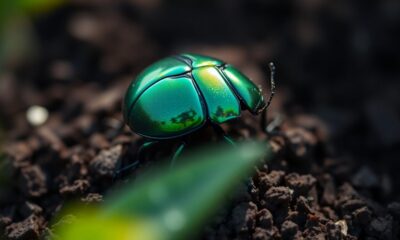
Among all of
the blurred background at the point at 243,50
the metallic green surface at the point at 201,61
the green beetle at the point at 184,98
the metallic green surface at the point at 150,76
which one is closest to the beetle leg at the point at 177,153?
the green beetle at the point at 184,98

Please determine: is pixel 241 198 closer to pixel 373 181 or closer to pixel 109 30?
pixel 373 181

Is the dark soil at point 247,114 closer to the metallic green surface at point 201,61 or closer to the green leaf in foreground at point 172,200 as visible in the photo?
the green leaf in foreground at point 172,200

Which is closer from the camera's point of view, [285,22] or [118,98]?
[118,98]

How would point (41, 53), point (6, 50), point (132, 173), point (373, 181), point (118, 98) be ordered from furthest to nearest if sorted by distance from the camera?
point (41, 53) → point (6, 50) → point (118, 98) → point (373, 181) → point (132, 173)

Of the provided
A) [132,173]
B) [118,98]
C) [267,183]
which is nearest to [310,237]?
[267,183]

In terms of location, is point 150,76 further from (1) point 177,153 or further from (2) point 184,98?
(1) point 177,153
